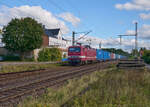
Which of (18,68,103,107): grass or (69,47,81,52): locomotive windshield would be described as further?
(69,47,81,52): locomotive windshield

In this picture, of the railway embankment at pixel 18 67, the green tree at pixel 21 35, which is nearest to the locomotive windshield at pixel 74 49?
the railway embankment at pixel 18 67

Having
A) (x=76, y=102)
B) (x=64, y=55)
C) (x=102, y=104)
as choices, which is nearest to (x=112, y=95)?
(x=102, y=104)

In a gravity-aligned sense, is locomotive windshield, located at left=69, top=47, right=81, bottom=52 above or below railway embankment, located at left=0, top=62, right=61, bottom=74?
above

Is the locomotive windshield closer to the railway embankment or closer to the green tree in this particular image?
the railway embankment

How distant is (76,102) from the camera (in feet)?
18.1

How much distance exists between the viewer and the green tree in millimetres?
40188

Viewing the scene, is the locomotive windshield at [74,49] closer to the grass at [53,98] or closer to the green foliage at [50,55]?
the green foliage at [50,55]

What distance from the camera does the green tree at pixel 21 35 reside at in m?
40.2

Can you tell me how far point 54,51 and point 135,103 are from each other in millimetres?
37992

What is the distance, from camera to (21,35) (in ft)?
134

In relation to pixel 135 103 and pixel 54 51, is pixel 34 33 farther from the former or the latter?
pixel 135 103

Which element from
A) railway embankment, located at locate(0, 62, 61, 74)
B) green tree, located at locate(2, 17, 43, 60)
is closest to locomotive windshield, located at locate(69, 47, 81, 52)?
railway embankment, located at locate(0, 62, 61, 74)

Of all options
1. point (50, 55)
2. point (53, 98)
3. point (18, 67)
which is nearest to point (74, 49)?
point (18, 67)

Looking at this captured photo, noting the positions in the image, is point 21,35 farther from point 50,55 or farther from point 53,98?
point 53,98
